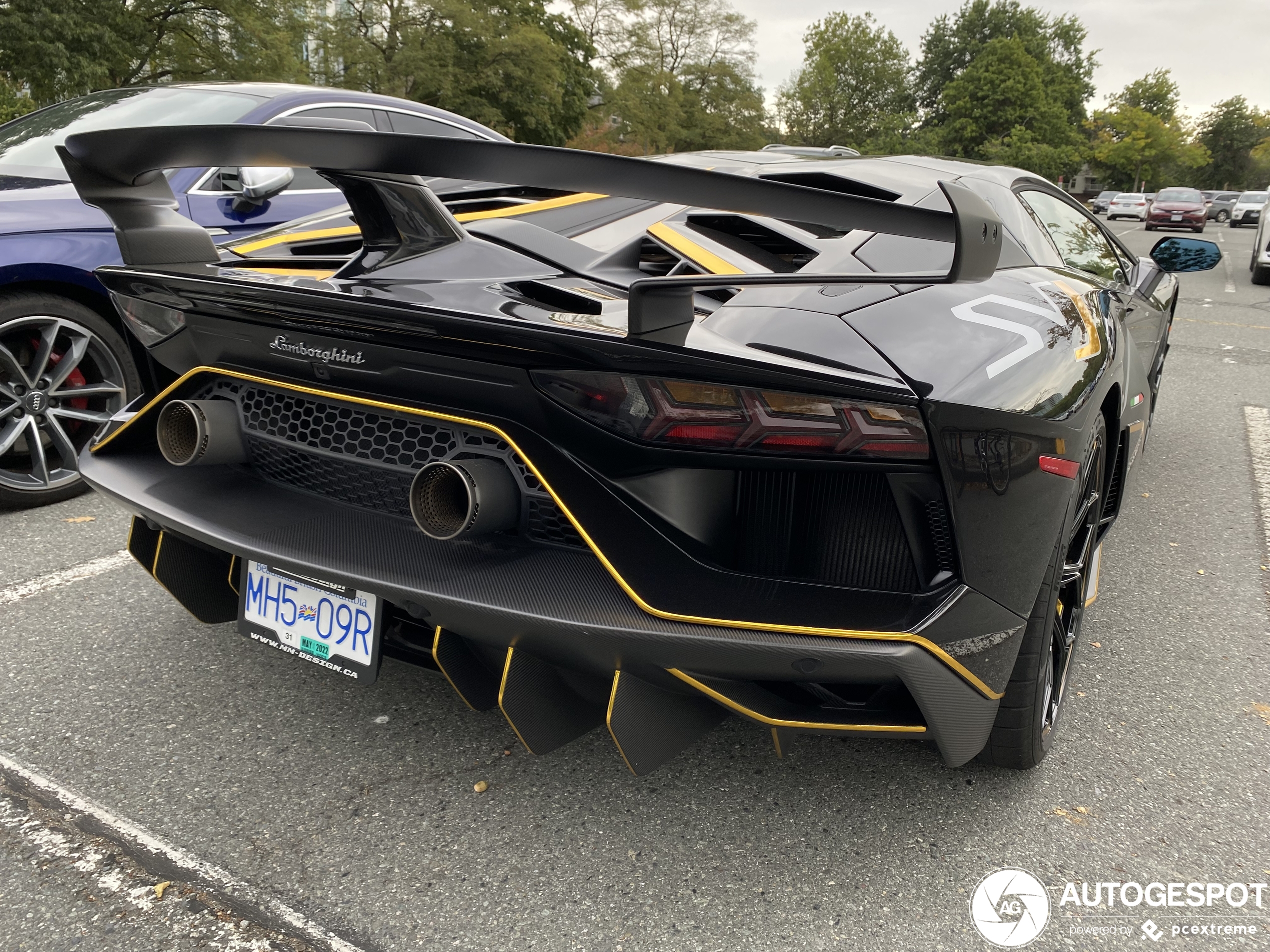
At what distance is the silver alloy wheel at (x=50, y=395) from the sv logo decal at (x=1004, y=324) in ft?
10.3

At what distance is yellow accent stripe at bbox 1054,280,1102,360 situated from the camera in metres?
1.95

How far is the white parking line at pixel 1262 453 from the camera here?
3984mm

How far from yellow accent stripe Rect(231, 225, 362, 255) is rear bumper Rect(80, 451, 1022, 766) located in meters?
0.88

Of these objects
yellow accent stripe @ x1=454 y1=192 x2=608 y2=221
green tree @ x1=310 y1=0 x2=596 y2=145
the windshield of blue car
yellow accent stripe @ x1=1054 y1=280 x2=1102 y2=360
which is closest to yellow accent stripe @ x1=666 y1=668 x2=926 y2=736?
yellow accent stripe @ x1=1054 y1=280 x2=1102 y2=360

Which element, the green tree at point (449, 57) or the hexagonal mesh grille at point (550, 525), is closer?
the hexagonal mesh grille at point (550, 525)

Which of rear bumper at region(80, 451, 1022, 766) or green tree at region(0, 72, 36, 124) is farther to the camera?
green tree at region(0, 72, 36, 124)

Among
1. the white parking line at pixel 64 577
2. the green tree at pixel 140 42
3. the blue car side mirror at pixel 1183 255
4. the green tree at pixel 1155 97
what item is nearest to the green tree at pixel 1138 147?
the green tree at pixel 1155 97

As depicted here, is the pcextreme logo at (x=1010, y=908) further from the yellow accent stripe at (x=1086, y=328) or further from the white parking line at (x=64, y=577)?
the white parking line at (x=64, y=577)

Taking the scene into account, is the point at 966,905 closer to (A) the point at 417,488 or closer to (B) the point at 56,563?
(A) the point at 417,488

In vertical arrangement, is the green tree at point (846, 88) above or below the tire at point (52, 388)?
above

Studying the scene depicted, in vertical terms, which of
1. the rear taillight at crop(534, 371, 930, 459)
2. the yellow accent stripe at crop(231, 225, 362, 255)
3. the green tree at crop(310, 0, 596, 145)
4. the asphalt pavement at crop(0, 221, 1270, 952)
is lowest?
the asphalt pavement at crop(0, 221, 1270, 952)

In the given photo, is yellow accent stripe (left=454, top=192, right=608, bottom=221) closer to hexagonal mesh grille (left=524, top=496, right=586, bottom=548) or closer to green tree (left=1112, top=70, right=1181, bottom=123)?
hexagonal mesh grille (left=524, top=496, right=586, bottom=548)

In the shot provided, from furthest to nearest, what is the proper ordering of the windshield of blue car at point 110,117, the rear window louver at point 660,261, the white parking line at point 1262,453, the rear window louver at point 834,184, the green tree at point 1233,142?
the green tree at point 1233,142 → the white parking line at point 1262,453 → the windshield of blue car at point 110,117 → the rear window louver at point 834,184 → the rear window louver at point 660,261

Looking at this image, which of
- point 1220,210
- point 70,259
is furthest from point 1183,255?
point 1220,210
